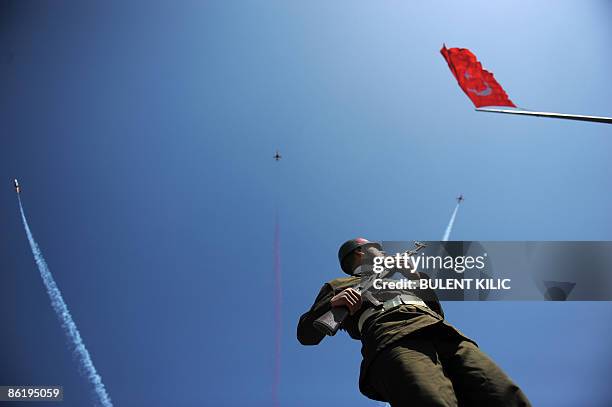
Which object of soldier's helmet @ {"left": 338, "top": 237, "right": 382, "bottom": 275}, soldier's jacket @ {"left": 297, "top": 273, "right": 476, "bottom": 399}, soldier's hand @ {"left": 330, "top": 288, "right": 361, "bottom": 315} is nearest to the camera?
soldier's jacket @ {"left": 297, "top": 273, "right": 476, "bottom": 399}

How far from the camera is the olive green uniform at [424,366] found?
3.56 meters

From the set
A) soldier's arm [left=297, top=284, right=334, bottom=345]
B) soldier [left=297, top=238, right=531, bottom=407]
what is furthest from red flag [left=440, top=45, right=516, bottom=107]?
soldier's arm [left=297, top=284, right=334, bottom=345]

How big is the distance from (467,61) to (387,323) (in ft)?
14.3

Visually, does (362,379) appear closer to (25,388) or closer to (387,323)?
(387,323)

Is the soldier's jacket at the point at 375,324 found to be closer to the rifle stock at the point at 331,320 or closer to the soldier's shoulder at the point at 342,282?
the soldier's shoulder at the point at 342,282

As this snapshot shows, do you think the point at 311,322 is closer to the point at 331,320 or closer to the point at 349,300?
the point at 331,320

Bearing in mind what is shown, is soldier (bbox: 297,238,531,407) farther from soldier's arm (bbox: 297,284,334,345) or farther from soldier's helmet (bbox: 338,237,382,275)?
soldier's helmet (bbox: 338,237,382,275)

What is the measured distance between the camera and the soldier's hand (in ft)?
15.8

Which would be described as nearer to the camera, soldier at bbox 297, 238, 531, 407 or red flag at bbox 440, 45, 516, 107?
soldier at bbox 297, 238, 531, 407

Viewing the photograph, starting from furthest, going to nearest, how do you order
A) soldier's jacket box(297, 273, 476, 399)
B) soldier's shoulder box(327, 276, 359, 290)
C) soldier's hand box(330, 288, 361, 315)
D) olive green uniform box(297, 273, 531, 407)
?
soldier's shoulder box(327, 276, 359, 290), soldier's hand box(330, 288, 361, 315), soldier's jacket box(297, 273, 476, 399), olive green uniform box(297, 273, 531, 407)

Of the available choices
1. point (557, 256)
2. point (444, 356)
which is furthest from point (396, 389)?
point (557, 256)

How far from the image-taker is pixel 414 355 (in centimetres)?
390

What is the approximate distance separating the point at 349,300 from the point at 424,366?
1.22 m

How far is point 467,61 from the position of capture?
6.64 metres
